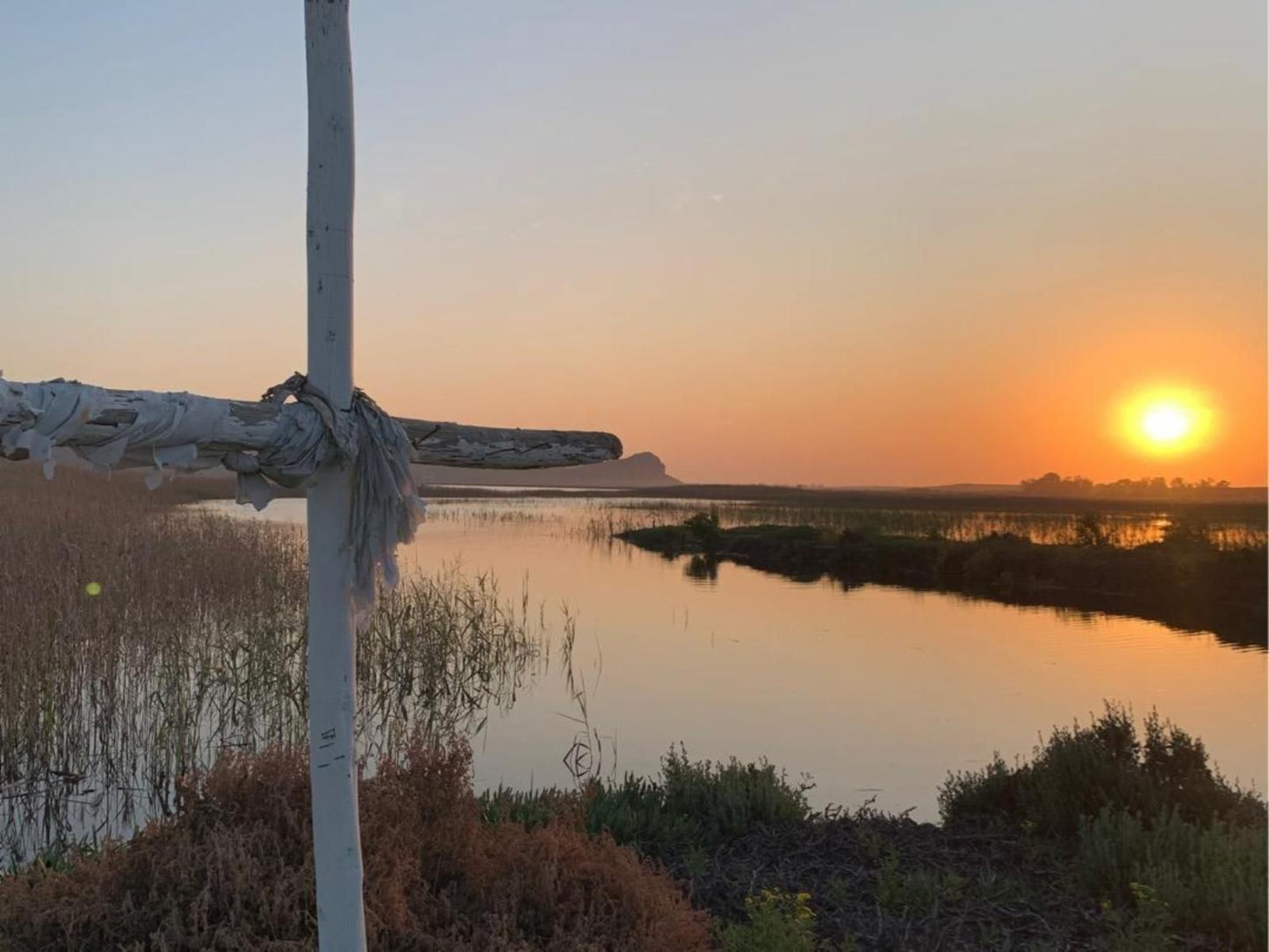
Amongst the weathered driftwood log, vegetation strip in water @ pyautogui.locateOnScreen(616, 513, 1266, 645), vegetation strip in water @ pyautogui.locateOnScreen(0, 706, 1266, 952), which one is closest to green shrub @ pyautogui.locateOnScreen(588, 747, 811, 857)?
vegetation strip in water @ pyautogui.locateOnScreen(0, 706, 1266, 952)

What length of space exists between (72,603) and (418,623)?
152 inches

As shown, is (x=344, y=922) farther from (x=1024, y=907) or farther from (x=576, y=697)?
(x=576, y=697)

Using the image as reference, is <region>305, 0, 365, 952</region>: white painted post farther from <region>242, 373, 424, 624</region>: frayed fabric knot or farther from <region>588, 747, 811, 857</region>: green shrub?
<region>588, 747, 811, 857</region>: green shrub

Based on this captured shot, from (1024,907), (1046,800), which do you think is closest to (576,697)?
(1046,800)

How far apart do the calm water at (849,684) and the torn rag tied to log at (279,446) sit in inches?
233

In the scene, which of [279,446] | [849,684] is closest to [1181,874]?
[279,446]

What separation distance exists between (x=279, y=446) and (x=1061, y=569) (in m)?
23.2

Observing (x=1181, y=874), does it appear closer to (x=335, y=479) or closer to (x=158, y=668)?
(x=335, y=479)

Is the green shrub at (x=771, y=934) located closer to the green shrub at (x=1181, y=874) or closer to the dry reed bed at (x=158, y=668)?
the green shrub at (x=1181, y=874)

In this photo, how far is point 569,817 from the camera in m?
3.97

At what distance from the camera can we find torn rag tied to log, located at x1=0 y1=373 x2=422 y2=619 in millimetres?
2082

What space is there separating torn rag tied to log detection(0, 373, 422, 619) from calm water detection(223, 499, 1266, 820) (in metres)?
5.92

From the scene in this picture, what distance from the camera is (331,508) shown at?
2613mm

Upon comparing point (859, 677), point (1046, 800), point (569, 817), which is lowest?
point (859, 677)
